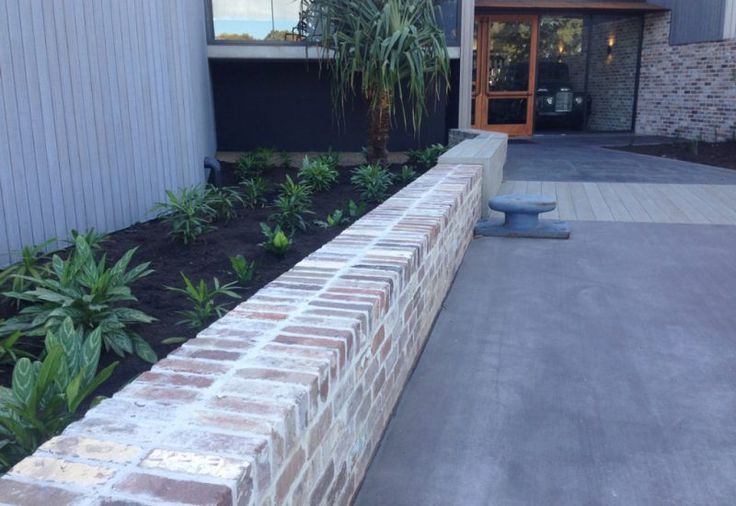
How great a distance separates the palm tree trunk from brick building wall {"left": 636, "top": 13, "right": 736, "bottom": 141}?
8.42 metres

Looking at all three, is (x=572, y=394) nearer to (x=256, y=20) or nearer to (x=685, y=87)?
(x=256, y=20)

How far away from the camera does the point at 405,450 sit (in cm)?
263

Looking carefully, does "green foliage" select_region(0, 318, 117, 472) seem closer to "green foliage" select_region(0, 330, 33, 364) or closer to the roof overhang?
"green foliage" select_region(0, 330, 33, 364)

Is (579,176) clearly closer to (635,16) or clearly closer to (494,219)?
(494,219)

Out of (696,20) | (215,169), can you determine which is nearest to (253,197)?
(215,169)

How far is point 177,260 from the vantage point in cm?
454

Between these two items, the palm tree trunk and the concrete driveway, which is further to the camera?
the palm tree trunk

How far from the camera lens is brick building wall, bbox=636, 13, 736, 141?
1341cm

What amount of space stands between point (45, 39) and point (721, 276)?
5.12 m

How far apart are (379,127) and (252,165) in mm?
1763

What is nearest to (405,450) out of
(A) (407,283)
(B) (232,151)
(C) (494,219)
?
(A) (407,283)

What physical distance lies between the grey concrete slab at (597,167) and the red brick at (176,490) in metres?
8.15

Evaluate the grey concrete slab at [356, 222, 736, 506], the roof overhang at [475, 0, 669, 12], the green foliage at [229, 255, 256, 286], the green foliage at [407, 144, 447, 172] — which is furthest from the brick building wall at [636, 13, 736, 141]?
the green foliage at [229, 255, 256, 286]

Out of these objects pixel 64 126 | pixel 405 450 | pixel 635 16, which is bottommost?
pixel 405 450
